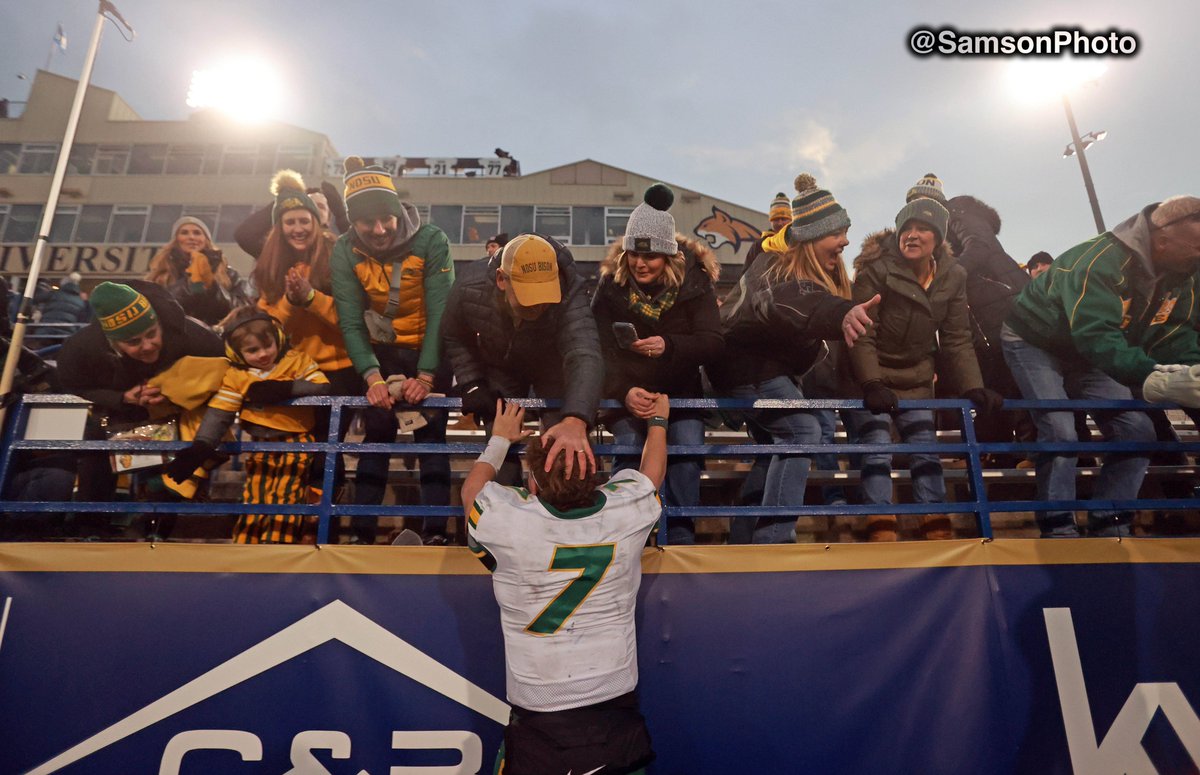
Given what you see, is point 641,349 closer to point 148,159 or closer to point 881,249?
point 881,249

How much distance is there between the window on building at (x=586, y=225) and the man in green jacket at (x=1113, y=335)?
2727cm

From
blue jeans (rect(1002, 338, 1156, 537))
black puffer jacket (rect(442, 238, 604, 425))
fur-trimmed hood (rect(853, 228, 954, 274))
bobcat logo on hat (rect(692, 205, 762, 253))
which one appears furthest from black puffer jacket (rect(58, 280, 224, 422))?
bobcat logo on hat (rect(692, 205, 762, 253))

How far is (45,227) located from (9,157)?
3648 centimetres

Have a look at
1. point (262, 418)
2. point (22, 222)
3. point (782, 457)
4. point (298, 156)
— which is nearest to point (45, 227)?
point (262, 418)

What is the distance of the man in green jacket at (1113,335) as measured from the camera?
3.84 m

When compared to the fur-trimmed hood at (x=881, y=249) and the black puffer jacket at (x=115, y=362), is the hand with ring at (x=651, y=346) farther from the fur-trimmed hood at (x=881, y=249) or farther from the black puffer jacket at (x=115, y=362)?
the black puffer jacket at (x=115, y=362)

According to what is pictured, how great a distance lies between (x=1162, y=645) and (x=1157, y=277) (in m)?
2.32

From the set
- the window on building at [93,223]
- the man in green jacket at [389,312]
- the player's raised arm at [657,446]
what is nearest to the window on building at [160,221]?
the window on building at [93,223]

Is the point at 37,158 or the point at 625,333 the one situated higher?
the point at 37,158

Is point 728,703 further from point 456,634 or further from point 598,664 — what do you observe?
point 456,634

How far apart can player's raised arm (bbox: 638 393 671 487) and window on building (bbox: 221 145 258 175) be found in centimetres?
3526

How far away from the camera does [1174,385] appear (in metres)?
3.60

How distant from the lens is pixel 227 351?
152 inches

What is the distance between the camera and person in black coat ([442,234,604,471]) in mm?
3260
